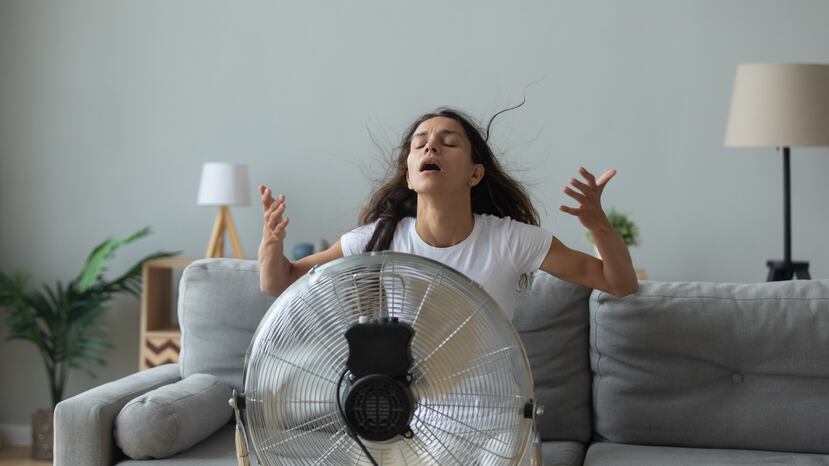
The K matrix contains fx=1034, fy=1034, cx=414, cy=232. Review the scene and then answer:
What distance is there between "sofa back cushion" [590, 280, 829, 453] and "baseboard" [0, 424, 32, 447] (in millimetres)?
2677

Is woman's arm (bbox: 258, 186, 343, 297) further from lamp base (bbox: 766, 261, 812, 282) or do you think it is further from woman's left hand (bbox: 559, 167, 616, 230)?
lamp base (bbox: 766, 261, 812, 282)

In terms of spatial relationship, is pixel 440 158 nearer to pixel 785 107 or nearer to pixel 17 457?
pixel 785 107

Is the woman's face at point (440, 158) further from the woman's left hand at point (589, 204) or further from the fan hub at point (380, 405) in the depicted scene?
the fan hub at point (380, 405)

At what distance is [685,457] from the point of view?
2080 millimetres

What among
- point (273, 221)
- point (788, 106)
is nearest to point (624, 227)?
point (788, 106)

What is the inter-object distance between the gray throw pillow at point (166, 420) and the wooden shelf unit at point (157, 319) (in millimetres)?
1515

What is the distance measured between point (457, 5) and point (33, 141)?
1.74m

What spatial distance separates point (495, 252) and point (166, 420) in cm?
74

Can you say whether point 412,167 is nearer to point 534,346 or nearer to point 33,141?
point 534,346

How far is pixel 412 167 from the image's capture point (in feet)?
6.57

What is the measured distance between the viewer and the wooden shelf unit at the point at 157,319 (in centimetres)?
372

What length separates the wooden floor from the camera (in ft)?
12.3

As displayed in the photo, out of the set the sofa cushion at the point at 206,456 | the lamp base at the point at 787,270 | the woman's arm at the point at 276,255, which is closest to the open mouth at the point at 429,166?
the woman's arm at the point at 276,255

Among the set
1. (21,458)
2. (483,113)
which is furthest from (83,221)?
(483,113)
